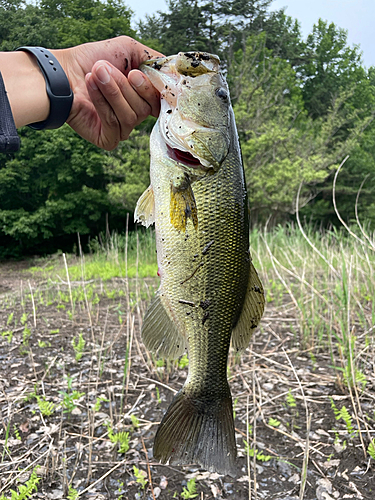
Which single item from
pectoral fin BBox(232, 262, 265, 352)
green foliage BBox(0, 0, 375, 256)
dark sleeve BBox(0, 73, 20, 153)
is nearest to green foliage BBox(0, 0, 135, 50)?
green foliage BBox(0, 0, 375, 256)

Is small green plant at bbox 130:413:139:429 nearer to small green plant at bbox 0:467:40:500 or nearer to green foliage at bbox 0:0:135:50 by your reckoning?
small green plant at bbox 0:467:40:500

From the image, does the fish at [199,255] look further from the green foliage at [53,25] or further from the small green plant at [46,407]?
the green foliage at [53,25]

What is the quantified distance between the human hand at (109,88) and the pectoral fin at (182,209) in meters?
0.59

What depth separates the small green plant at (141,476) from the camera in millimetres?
2227

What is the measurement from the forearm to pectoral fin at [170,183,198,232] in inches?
33.2

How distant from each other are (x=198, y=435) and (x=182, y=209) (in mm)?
791

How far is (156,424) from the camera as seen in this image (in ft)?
9.29

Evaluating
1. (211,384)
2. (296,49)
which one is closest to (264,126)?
(296,49)

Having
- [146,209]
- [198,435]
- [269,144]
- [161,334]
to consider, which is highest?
[269,144]

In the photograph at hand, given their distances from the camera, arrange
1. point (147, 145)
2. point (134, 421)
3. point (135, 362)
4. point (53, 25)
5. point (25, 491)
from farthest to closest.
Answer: point (53, 25), point (147, 145), point (135, 362), point (134, 421), point (25, 491)

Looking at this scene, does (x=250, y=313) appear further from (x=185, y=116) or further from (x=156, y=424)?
(x=156, y=424)

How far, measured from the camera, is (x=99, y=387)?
336 centimetres

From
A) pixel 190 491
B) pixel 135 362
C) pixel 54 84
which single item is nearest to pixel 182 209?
pixel 54 84

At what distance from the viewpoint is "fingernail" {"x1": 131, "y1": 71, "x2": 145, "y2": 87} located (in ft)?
5.12
